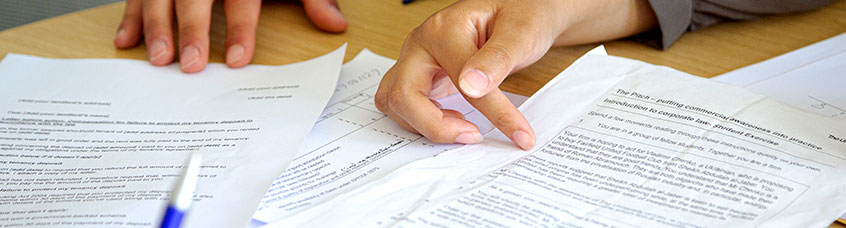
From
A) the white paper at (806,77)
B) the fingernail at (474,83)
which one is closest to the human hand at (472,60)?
the fingernail at (474,83)

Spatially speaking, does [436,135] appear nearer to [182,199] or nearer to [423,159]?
[423,159]

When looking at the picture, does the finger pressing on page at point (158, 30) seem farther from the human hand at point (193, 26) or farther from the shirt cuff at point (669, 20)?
the shirt cuff at point (669, 20)

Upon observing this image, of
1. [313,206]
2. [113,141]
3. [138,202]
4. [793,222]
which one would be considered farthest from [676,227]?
[113,141]

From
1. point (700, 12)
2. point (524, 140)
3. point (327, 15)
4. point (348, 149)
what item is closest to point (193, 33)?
point (327, 15)

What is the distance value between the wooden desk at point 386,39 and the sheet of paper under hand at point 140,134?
0.05 metres

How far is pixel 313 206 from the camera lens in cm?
45

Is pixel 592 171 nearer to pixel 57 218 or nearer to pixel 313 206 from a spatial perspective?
pixel 313 206

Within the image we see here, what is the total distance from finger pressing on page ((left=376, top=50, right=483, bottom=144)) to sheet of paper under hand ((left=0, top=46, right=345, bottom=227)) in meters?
0.07

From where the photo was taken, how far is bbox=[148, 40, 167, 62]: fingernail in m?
0.77

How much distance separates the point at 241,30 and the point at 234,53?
5 cm

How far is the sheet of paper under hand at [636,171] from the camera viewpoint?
0.41m

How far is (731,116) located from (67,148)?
20.9 inches

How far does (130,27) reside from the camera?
83 cm

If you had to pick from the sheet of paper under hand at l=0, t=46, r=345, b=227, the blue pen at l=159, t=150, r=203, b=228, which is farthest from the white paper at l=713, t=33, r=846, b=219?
the blue pen at l=159, t=150, r=203, b=228
